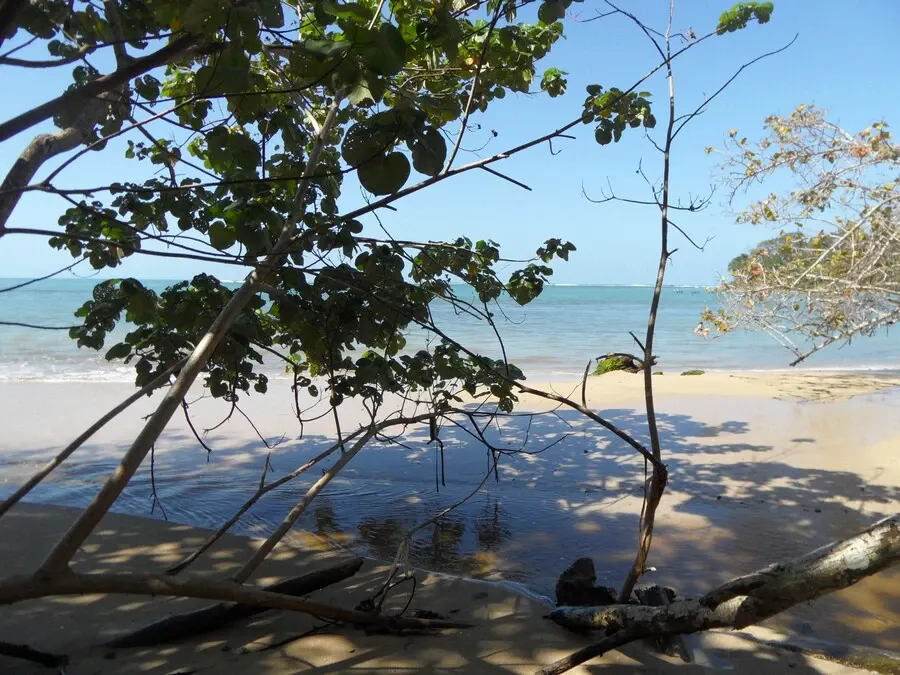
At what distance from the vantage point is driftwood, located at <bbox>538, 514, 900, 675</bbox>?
5.16ft

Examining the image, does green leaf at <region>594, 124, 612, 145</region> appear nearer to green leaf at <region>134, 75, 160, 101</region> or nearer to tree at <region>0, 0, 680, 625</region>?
tree at <region>0, 0, 680, 625</region>

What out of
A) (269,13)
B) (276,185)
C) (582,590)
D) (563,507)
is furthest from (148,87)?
(563,507)

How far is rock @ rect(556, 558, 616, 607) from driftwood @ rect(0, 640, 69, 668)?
197cm

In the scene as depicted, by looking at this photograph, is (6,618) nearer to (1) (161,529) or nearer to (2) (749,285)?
(1) (161,529)

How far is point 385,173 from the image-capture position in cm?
194

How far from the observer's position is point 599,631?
270 centimetres

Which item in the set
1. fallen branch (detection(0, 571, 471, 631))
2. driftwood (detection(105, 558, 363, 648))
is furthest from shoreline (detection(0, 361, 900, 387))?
fallen branch (detection(0, 571, 471, 631))

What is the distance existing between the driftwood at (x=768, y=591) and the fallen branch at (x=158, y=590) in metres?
0.79

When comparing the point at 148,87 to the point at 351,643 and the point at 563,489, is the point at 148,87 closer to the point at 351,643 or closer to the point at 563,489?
the point at 351,643

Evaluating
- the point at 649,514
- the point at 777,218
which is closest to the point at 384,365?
the point at 649,514

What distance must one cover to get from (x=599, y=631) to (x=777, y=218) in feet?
19.1

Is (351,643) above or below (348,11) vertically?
below

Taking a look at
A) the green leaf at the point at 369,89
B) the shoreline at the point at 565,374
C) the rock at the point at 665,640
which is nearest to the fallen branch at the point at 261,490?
the rock at the point at 665,640

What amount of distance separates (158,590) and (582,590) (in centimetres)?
179
